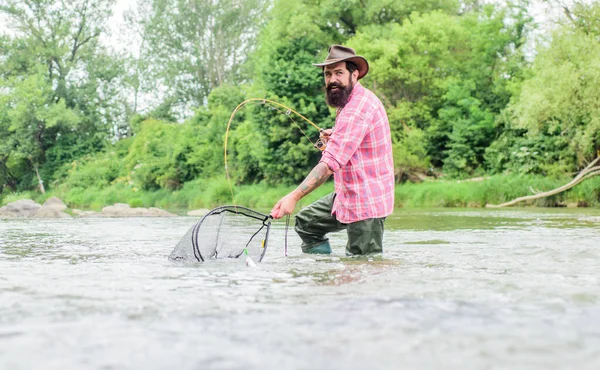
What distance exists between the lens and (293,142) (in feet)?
102

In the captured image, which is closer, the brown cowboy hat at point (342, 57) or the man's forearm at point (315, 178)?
the man's forearm at point (315, 178)

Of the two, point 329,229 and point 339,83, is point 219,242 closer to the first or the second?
point 329,229

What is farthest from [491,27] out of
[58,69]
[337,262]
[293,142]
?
[58,69]

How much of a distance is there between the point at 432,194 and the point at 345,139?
18.4 m

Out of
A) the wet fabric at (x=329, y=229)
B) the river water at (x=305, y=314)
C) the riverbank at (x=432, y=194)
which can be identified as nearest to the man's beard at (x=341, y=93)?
the wet fabric at (x=329, y=229)

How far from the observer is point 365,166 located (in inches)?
221

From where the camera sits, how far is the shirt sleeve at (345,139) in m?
5.29

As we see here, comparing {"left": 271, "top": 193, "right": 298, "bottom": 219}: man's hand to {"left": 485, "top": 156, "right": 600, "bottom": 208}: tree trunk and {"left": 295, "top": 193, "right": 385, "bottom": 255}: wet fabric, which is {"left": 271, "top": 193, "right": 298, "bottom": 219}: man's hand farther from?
{"left": 485, "top": 156, "right": 600, "bottom": 208}: tree trunk

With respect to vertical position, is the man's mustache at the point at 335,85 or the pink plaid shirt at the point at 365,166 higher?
the man's mustache at the point at 335,85

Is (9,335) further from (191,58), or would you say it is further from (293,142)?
(191,58)

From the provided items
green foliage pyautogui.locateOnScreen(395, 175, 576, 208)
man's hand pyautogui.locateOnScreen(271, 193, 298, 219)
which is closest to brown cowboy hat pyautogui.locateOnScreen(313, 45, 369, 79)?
man's hand pyautogui.locateOnScreen(271, 193, 298, 219)

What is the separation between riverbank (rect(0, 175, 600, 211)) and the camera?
2066 cm

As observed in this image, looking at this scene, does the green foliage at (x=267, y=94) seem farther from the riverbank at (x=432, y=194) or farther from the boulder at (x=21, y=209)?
the boulder at (x=21, y=209)

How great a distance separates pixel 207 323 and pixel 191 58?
4765 cm
